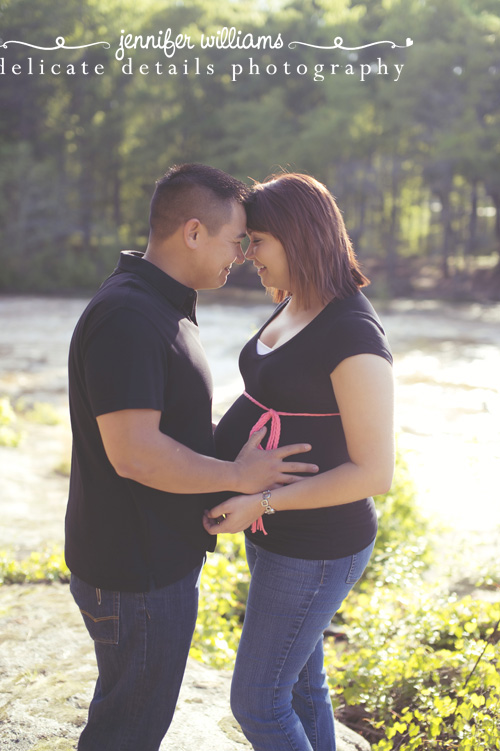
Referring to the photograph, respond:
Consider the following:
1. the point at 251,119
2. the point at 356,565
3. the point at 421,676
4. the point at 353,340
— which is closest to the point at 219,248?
the point at 353,340

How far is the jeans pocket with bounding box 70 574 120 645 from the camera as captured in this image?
176cm

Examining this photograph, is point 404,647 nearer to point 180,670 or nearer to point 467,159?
point 180,670

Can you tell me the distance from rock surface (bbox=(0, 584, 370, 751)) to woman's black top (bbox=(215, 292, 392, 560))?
2.81 ft

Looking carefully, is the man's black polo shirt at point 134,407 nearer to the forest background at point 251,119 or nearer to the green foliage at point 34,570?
the green foliage at point 34,570

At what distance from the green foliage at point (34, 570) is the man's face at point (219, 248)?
2325mm

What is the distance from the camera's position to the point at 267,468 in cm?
183

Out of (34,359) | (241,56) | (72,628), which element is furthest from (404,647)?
(241,56)

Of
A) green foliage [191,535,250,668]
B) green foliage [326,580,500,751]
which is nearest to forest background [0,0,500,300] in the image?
green foliage [191,535,250,668]

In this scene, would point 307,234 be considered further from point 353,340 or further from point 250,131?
point 250,131

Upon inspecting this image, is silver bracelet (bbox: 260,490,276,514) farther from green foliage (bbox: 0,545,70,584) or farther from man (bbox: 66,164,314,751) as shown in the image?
green foliage (bbox: 0,545,70,584)

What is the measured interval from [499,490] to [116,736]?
375 cm

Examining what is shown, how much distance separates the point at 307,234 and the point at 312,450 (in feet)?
1.94

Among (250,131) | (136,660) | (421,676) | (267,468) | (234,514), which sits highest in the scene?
(250,131)

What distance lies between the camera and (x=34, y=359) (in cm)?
1387
